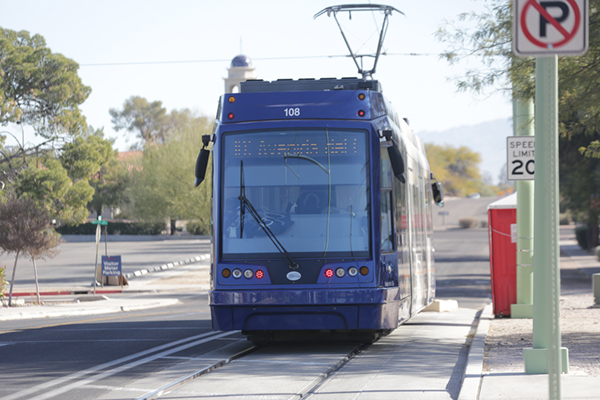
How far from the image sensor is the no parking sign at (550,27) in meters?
5.13

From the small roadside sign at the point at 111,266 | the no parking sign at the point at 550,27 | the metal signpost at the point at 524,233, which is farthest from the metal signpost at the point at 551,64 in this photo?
the small roadside sign at the point at 111,266

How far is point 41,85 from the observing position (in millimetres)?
33625

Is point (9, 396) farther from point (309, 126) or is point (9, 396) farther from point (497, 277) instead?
A: point (497, 277)

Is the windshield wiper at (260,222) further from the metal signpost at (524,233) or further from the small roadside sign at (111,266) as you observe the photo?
the small roadside sign at (111,266)

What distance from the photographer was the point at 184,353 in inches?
409

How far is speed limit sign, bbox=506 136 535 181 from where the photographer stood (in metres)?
11.9

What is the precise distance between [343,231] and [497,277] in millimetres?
6719

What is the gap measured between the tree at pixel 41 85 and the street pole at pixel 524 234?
2385 centimetres

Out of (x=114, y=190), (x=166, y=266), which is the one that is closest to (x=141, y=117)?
(x=114, y=190)

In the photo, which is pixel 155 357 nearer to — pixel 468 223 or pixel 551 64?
pixel 551 64

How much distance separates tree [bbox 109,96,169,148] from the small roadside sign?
82643mm

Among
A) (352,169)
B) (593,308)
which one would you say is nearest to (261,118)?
(352,169)

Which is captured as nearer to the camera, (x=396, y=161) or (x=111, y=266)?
(x=396, y=161)

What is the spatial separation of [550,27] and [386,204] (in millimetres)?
4979
